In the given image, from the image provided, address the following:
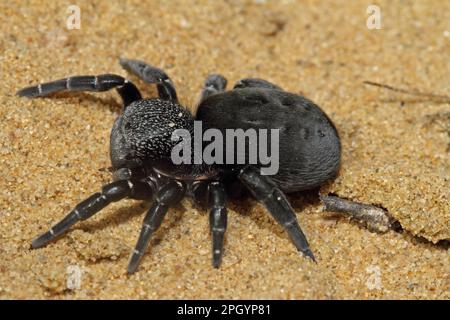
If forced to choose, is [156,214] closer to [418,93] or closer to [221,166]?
[221,166]

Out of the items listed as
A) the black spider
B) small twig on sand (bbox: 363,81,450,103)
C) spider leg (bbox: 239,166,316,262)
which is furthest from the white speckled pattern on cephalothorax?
small twig on sand (bbox: 363,81,450,103)

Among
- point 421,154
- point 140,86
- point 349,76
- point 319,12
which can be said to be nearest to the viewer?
point 421,154

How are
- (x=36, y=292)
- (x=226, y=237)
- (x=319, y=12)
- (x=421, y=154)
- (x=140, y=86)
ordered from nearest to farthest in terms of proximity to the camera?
(x=36, y=292) < (x=226, y=237) < (x=421, y=154) < (x=140, y=86) < (x=319, y=12)

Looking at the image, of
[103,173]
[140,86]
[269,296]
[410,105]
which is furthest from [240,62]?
[269,296]

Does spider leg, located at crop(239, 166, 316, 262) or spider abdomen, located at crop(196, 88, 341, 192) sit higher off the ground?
spider abdomen, located at crop(196, 88, 341, 192)

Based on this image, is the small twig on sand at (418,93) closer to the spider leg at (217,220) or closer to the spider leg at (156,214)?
the spider leg at (217,220)

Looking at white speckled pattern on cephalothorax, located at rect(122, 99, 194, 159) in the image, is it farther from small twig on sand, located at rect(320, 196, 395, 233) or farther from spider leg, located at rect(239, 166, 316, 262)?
small twig on sand, located at rect(320, 196, 395, 233)

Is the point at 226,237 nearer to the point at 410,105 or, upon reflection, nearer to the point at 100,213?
the point at 100,213
